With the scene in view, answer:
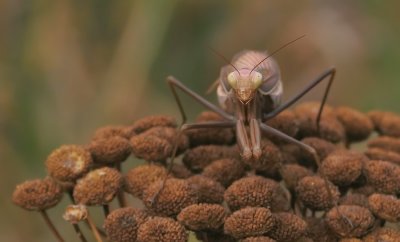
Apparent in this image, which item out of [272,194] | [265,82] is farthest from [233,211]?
[265,82]

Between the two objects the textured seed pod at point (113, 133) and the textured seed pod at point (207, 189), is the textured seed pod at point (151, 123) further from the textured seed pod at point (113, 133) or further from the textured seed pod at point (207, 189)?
the textured seed pod at point (207, 189)

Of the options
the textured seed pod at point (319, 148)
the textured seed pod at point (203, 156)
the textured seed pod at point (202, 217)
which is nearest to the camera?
the textured seed pod at point (202, 217)

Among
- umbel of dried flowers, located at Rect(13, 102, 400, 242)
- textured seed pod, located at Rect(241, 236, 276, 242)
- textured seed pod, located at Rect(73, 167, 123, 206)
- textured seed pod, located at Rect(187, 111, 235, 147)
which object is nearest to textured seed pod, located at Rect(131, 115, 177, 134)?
umbel of dried flowers, located at Rect(13, 102, 400, 242)

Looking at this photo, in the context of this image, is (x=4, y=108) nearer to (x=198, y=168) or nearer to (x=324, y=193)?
(x=198, y=168)

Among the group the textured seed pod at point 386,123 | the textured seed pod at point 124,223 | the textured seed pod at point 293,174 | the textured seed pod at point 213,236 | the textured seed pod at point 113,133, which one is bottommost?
the textured seed pod at point 386,123

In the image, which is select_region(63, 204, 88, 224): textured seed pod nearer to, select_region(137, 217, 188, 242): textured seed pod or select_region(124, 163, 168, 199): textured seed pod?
select_region(124, 163, 168, 199): textured seed pod

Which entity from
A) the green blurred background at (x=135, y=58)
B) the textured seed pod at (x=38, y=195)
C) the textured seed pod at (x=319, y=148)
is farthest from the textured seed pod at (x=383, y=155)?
the green blurred background at (x=135, y=58)
